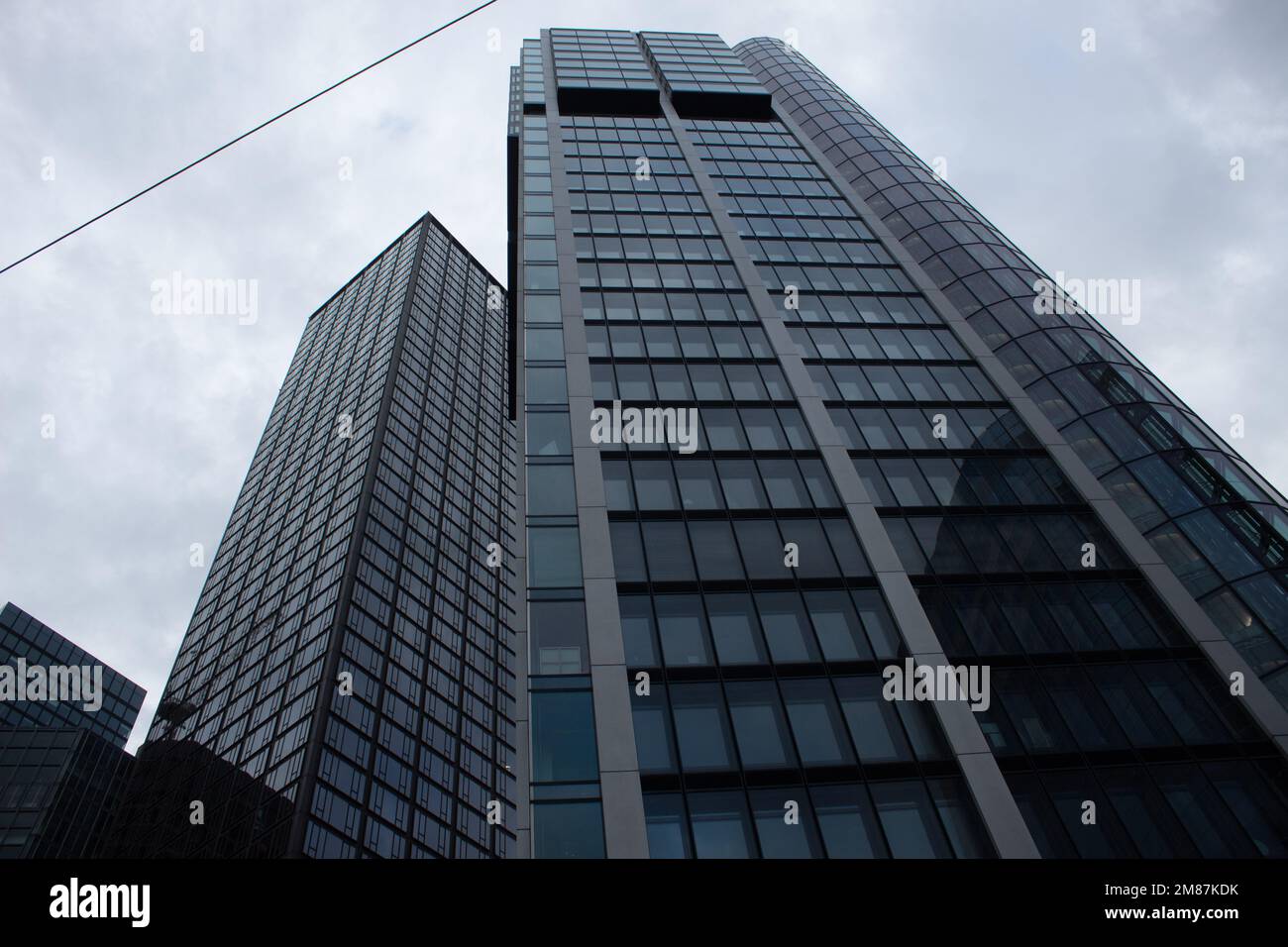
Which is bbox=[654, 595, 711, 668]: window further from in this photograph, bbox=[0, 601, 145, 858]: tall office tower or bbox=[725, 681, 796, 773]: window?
bbox=[0, 601, 145, 858]: tall office tower

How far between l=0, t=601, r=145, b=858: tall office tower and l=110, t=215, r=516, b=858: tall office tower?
19439mm

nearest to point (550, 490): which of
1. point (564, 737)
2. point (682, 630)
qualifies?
point (682, 630)

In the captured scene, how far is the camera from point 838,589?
23.2 meters

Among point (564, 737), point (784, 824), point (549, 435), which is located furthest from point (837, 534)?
point (564, 737)

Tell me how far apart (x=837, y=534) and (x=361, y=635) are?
5821 cm

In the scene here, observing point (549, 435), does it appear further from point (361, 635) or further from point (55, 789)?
point (55, 789)

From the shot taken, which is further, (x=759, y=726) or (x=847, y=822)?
(x=759, y=726)

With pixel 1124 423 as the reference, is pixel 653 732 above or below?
below

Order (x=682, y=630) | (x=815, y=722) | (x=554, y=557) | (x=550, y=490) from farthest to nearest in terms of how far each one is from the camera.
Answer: (x=550, y=490)
(x=554, y=557)
(x=682, y=630)
(x=815, y=722)

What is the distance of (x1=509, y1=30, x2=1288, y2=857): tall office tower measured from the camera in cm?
1844

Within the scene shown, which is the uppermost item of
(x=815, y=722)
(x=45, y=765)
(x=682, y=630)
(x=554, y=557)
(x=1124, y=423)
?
(x=45, y=765)

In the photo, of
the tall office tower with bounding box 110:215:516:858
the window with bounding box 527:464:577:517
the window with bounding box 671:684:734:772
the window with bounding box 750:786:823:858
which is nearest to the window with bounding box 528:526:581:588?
the window with bounding box 527:464:577:517

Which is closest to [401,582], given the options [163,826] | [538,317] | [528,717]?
[163,826]

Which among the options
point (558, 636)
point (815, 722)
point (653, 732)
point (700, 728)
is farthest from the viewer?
point (558, 636)
